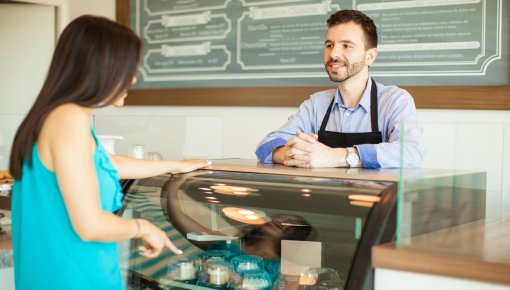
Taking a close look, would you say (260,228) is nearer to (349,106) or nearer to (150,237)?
(150,237)

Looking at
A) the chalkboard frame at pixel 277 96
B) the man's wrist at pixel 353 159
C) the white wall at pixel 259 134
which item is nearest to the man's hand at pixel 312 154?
the man's wrist at pixel 353 159

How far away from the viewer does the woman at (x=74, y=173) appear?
133 cm

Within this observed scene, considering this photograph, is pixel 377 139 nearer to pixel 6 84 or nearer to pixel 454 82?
pixel 454 82

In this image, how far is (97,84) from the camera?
1.38 meters

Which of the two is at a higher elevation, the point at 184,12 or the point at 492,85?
the point at 184,12

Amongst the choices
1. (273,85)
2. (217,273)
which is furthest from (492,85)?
(217,273)

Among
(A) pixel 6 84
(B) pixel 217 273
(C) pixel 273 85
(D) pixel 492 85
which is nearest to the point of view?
(B) pixel 217 273

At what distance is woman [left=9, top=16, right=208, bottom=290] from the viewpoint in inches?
52.4

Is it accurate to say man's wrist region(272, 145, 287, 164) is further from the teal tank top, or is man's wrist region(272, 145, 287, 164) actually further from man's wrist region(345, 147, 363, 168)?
the teal tank top

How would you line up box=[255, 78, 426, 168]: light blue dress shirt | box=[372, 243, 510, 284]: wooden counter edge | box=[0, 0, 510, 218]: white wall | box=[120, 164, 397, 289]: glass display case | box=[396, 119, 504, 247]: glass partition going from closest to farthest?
box=[372, 243, 510, 284]: wooden counter edge → box=[396, 119, 504, 247]: glass partition → box=[120, 164, 397, 289]: glass display case → box=[0, 0, 510, 218]: white wall → box=[255, 78, 426, 168]: light blue dress shirt

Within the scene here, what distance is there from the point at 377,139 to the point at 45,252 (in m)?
1.19

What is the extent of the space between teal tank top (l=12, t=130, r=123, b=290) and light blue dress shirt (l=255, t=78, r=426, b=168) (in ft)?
2.82

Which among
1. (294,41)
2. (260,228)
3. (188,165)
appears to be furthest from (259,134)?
(260,228)

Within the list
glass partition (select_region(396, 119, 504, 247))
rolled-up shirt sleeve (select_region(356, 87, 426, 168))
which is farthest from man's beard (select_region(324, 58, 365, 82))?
glass partition (select_region(396, 119, 504, 247))
